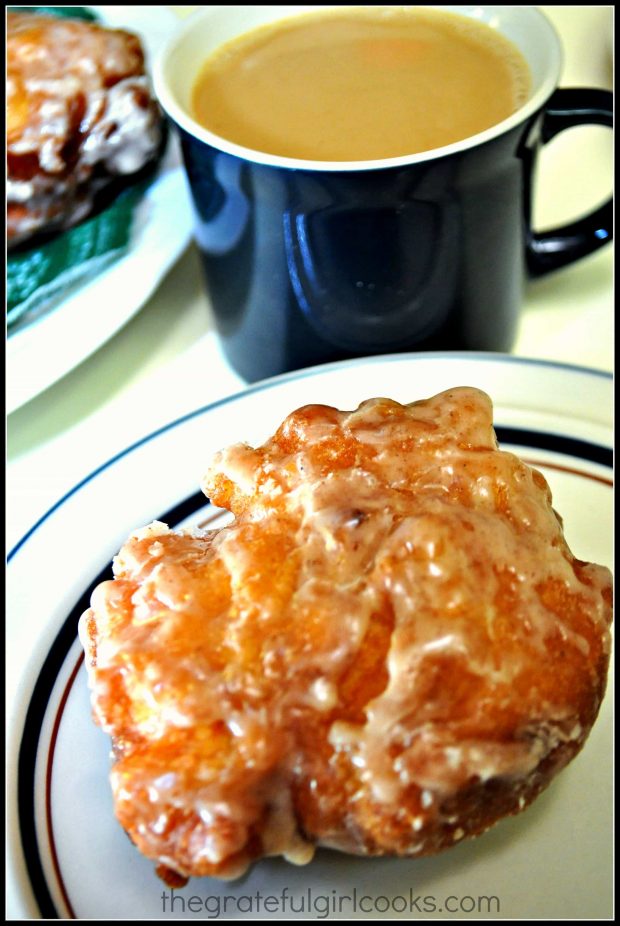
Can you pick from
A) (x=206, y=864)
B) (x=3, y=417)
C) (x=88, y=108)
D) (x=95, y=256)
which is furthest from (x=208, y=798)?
(x=88, y=108)

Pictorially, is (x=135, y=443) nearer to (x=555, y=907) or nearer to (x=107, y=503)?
(x=107, y=503)

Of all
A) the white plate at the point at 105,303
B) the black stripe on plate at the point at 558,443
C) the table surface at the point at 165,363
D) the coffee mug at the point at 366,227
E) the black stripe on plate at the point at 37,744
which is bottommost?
the table surface at the point at 165,363

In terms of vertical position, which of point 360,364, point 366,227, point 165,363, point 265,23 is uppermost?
point 265,23

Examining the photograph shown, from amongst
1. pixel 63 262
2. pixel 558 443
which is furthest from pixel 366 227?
pixel 63 262

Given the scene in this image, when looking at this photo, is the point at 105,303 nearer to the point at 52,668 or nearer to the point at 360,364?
the point at 360,364

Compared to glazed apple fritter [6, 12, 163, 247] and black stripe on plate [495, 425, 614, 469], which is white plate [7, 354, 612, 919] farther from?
glazed apple fritter [6, 12, 163, 247]

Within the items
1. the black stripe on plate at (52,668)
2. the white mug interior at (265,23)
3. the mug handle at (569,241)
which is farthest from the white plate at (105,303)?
the mug handle at (569,241)

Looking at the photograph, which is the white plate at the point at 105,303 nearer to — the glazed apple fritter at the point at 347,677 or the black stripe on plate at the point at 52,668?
the black stripe on plate at the point at 52,668
